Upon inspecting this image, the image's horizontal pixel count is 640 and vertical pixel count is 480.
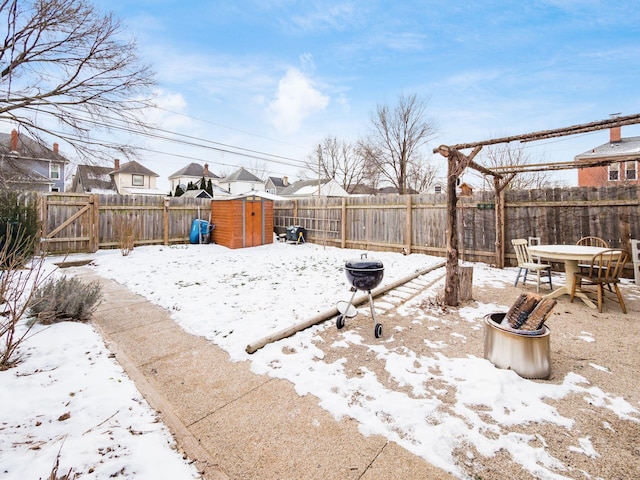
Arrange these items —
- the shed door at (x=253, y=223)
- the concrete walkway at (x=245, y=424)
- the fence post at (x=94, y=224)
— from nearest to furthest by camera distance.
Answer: the concrete walkway at (x=245, y=424)
the fence post at (x=94, y=224)
the shed door at (x=253, y=223)

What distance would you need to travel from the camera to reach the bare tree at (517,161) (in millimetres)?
15734

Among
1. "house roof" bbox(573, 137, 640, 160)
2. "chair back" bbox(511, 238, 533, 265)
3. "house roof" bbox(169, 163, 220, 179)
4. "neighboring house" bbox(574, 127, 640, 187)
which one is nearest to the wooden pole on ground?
"chair back" bbox(511, 238, 533, 265)

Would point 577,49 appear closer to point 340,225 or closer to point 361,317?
point 340,225

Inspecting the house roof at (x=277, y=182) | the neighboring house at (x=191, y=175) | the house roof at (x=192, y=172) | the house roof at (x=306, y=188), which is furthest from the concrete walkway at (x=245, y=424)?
the house roof at (x=277, y=182)

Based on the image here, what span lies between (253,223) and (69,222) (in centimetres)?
557

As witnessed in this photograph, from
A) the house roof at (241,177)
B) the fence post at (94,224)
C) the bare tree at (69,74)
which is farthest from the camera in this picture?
the house roof at (241,177)

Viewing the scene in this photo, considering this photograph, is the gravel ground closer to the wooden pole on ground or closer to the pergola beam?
the wooden pole on ground

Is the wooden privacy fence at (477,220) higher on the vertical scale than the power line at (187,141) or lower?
lower

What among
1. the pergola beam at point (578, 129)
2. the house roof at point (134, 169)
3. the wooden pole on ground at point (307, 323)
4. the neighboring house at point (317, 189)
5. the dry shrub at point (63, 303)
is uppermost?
the house roof at point (134, 169)

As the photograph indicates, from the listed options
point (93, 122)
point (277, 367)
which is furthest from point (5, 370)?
point (93, 122)

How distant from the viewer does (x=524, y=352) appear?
2.57 metres

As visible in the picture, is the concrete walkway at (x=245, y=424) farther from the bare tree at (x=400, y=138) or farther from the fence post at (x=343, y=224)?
the bare tree at (x=400, y=138)

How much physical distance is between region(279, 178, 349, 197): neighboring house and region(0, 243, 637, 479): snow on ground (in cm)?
2350

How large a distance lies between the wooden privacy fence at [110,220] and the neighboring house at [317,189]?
16371 mm
